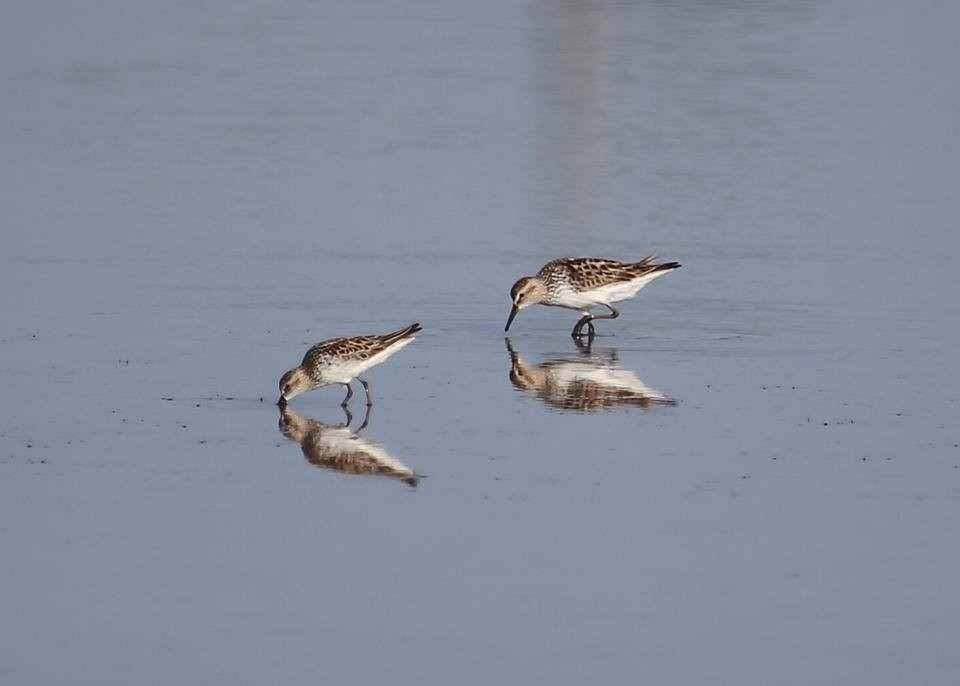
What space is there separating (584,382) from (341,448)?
315 centimetres

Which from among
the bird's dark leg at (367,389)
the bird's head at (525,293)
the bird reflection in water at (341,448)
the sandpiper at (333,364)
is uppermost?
the bird's head at (525,293)

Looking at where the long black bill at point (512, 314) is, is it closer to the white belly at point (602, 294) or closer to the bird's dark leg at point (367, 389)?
the white belly at point (602, 294)

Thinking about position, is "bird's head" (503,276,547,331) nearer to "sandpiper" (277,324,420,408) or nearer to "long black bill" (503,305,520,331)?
"long black bill" (503,305,520,331)

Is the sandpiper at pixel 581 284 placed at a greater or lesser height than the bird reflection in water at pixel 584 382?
greater

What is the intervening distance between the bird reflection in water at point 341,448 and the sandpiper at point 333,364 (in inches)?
8.8

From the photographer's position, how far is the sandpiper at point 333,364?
15.4 meters

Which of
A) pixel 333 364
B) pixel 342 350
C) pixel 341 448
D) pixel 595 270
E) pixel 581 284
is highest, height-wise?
pixel 595 270

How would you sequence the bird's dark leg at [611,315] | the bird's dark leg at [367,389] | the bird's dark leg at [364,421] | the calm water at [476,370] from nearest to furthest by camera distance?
the calm water at [476,370] → the bird's dark leg at [364,421] → the bird's dark leg at [367,389] → the bird's dark leg at [611,315]

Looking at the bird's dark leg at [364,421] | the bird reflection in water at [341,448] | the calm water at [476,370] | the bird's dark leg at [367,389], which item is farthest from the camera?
the bird's dark leg at [367,389]

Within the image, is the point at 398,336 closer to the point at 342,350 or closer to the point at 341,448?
the point at 342,350

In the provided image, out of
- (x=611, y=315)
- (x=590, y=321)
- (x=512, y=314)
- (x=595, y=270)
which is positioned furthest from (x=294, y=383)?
(x=611, y=315)

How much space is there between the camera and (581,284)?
19.0m

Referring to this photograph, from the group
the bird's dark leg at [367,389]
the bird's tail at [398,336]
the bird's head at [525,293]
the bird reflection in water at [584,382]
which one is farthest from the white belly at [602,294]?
the bird's dark leg at [367,389]

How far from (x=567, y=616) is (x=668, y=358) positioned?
7.22 meters
